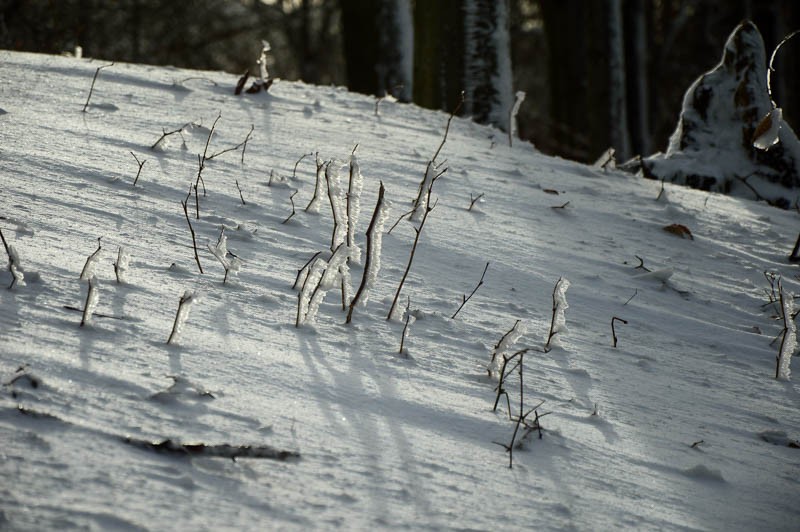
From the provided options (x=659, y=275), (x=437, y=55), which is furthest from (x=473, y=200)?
(x=437, y=55)

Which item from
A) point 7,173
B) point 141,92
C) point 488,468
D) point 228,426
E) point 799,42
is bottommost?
point 488,468

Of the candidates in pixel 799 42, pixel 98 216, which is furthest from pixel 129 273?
pixel 799 42

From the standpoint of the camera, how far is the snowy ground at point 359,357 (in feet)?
4.88

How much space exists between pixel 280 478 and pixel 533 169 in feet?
11.5

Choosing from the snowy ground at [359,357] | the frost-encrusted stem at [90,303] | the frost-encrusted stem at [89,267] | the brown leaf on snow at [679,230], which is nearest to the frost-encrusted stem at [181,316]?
the snowy ground at [359,357]

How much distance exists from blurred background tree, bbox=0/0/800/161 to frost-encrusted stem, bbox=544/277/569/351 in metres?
4.43

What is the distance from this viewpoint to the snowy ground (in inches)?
58.6

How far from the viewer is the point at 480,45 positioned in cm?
659

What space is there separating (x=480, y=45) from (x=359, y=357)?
5010 mm

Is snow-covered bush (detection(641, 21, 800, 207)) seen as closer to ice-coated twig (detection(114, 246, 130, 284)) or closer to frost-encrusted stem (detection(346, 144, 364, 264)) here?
frost-encrusted stem (detection(346, 144, 364, 264))

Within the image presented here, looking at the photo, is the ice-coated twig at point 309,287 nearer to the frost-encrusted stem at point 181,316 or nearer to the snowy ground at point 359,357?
the snowy ground at point 359,357

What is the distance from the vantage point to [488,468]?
5.61 feet

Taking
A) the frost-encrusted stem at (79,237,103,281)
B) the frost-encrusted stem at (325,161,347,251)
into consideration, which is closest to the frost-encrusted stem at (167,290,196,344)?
the frost-encrusted stem at (79,237,103,281)

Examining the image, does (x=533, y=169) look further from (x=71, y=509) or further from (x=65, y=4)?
(x=65, y=4)
